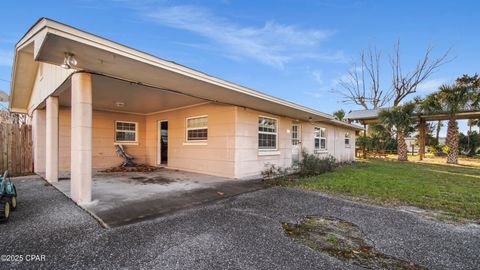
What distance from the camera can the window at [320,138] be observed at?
12.9m

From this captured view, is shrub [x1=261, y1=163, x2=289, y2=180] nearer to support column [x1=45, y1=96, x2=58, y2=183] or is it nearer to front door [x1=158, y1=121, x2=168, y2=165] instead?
front door [x1=158, y1=121, x2=168, y2=165]

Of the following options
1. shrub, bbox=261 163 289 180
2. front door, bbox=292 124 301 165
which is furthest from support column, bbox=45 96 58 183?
front door, bbox=292 124 301 165

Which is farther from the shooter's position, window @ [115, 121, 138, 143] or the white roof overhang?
window @ [115, 121, 138, 143]

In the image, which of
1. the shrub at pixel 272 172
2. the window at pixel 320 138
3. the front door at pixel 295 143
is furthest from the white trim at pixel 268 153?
the window at pixel 320 138

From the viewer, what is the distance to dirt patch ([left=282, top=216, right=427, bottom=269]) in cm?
250

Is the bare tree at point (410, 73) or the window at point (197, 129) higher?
the bare tree at point (410, 73)

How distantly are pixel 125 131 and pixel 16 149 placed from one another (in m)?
3.73

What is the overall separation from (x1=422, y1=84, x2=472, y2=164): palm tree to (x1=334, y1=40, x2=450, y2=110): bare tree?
9.76m

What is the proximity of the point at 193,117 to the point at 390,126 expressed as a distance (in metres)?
15.8

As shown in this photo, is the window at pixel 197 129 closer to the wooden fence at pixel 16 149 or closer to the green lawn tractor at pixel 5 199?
the green lawn tractor at pixel 5 199

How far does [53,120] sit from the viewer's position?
634 centimetres

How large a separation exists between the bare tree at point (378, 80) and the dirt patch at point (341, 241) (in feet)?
87.3

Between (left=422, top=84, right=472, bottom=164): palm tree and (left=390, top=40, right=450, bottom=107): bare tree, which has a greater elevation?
(left=390, top=40, right=450, bottom=107): bare tree

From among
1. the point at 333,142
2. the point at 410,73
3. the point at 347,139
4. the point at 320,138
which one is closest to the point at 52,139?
the point at 320,138
